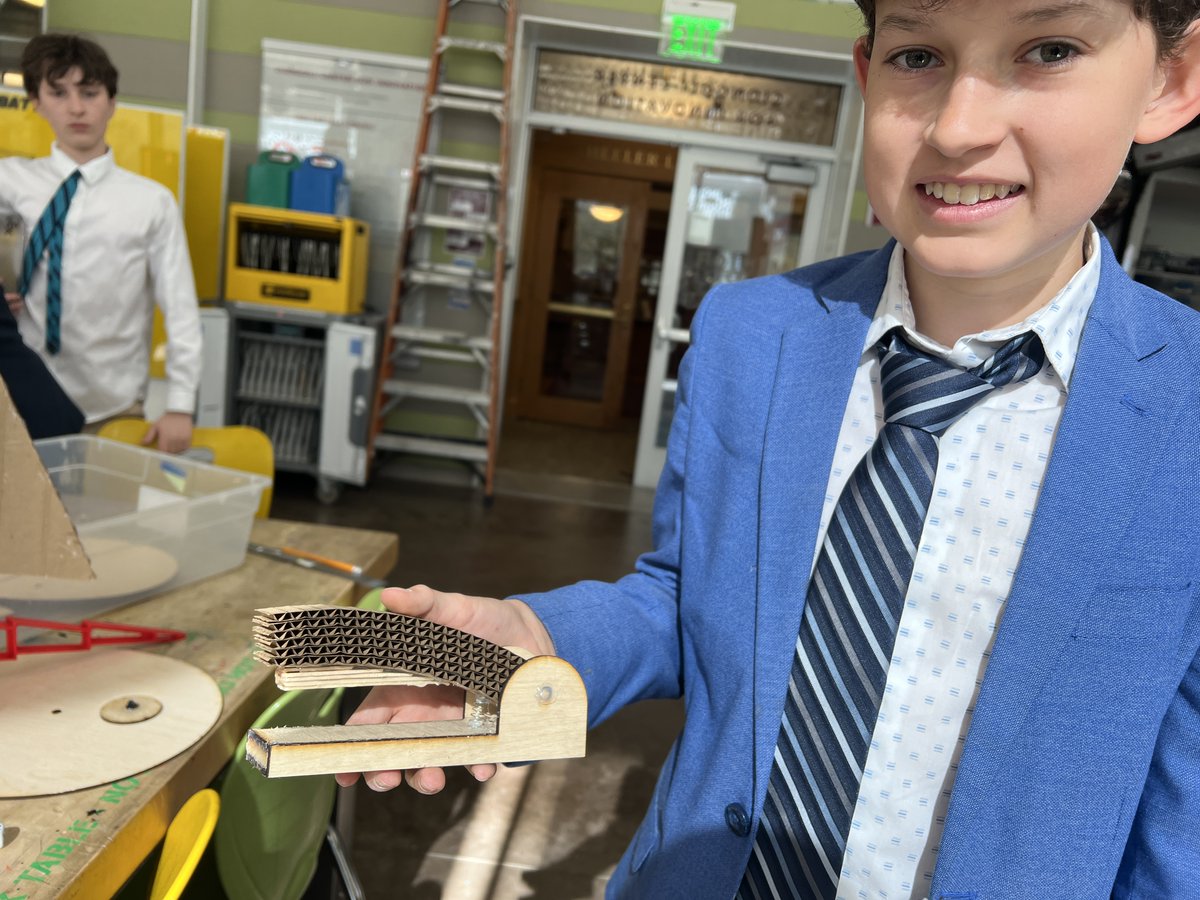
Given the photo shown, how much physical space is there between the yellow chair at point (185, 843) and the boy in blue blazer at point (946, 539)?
376mm

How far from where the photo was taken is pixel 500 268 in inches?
216

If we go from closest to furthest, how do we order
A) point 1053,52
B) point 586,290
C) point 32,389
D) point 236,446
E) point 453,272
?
1. point 1053,52
2. point 32,389
3. point 236,446
4. point 453,272
5. point 586,290

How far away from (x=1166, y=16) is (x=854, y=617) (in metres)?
0.54

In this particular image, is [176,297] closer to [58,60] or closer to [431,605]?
[58,60]

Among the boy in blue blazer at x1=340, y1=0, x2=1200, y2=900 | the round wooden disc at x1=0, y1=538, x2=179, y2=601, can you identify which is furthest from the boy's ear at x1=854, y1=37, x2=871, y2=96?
the round wooden disc at x1=0, y1=538, x2=179, y2=601

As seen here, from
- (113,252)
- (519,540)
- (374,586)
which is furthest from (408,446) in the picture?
(374,586)

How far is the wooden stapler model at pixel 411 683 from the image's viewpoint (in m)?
0.65

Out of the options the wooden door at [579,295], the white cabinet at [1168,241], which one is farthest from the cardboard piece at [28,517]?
the wooden door at [579,295]

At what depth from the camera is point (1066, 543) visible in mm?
751

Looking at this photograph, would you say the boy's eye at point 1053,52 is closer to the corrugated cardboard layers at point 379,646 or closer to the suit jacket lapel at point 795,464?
the suit jacket lapel at point 795,464

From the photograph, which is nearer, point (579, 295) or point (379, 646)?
point (379, 646)

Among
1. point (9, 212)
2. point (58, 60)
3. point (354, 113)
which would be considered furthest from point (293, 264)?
point (58, 60)

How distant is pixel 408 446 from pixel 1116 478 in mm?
5140

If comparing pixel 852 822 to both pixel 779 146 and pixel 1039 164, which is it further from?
pixel 779 146
